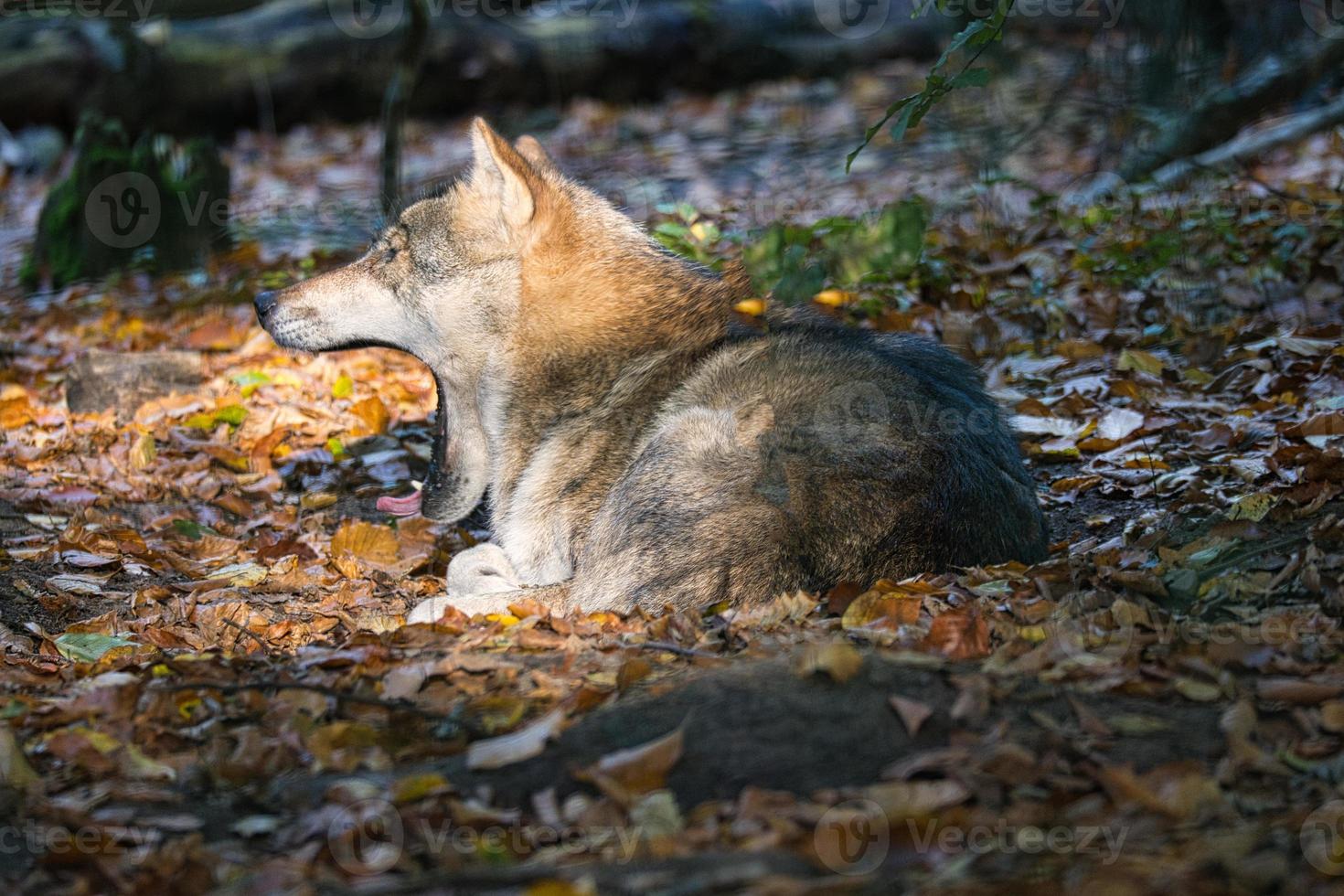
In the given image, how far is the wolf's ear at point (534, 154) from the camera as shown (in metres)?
5.48

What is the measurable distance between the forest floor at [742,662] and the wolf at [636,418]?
9.1 inches

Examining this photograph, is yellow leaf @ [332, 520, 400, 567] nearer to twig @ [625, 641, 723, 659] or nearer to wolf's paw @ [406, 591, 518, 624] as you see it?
wolf's paw @ [406, 591, 518, 624]

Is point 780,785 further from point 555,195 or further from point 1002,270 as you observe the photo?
point 1002,270

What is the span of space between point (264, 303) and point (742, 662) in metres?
3.20

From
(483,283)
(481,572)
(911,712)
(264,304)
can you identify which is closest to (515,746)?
(911,712)

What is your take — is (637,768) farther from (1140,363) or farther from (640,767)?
(1140,363)

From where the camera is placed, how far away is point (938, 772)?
2902 mm

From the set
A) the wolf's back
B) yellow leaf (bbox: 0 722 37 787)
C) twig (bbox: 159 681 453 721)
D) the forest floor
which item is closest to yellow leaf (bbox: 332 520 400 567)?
the forest floor

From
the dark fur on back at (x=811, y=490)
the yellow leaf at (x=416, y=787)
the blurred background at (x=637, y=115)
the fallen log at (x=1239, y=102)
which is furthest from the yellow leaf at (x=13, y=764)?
the fallen log at (x=1239, y=102)

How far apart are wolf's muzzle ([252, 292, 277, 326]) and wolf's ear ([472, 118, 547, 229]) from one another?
3.75ft

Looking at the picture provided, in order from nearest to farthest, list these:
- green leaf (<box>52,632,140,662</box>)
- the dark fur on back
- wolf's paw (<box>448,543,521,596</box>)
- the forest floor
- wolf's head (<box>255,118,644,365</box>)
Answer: the forest floor → the dark fur on back → green leaf (<box>52,632,140,662</box>) → wolf's paw (<box>448,543,521,596</box>) → wolf's head (<box>255,118,644,365</box>)

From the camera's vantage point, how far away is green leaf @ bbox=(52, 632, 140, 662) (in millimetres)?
4418

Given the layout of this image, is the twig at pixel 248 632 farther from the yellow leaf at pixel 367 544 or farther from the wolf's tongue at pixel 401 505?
the wolf's tongue at pixel 401 505

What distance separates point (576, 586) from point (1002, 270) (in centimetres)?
481
